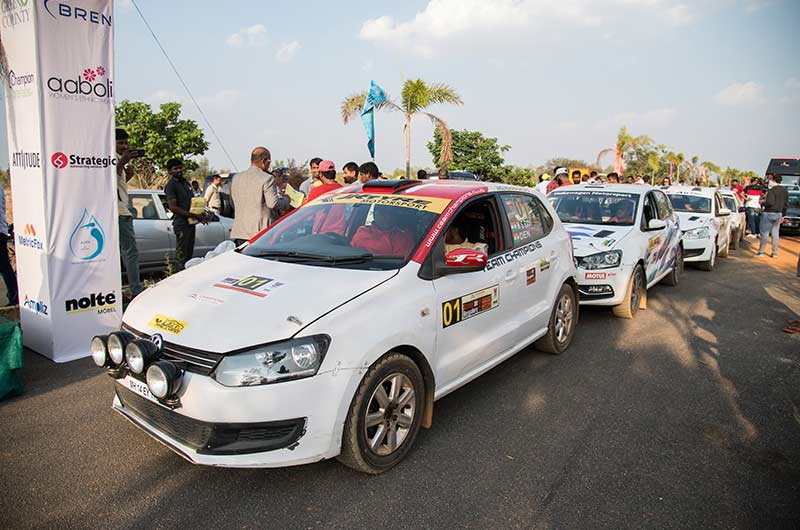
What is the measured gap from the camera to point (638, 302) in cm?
682

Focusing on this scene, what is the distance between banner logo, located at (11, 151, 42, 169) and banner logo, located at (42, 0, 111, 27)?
48.0 inches

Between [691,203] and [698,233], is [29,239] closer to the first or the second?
[698,233]

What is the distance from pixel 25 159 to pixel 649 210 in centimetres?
748

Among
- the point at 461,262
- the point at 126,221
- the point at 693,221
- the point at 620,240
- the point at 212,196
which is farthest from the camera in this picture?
the point at 693,221

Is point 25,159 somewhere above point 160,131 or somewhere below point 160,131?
below

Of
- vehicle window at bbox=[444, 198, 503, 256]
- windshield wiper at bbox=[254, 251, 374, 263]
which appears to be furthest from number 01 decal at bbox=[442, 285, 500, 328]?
windshield wiper at bbox=[254, 251, 374, 263]

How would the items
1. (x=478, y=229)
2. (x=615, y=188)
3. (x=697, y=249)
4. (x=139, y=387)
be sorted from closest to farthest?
(x=139, y=387), (x=478, y=229), (x=615, y=188), (x=697, y=249)

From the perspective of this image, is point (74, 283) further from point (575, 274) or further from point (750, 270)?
point (750, 270)

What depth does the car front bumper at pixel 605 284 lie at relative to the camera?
6258 millimetres

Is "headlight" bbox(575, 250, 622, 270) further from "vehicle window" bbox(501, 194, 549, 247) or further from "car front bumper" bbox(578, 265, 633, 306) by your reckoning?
"vehicle window" bbox(501, 194, 549, 247)

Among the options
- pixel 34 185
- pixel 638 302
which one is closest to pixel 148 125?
pixel 34 185

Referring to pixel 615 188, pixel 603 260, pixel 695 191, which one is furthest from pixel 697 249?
pixel 603 260

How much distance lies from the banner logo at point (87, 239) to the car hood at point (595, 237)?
5.17m

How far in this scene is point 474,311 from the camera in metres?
3.68
